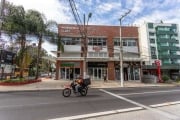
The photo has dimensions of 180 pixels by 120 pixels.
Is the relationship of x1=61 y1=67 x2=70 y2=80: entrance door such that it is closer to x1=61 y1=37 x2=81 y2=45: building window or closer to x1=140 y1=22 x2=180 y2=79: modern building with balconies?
x1=61 y1=37 x2=81 y2=45: building window

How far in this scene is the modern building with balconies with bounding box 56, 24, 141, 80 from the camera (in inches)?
1419

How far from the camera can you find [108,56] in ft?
124

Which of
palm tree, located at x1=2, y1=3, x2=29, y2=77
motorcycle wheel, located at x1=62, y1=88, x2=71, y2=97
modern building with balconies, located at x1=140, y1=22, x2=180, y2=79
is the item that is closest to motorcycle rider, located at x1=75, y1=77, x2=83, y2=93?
motorcycle wheel, located at x1=62, y1=88, x2=71, y2=97

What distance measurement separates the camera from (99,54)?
37750 mm

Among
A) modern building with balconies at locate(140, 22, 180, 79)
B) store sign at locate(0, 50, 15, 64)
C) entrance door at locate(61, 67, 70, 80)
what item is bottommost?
entrance door at locate(61, 67, 70, 80)

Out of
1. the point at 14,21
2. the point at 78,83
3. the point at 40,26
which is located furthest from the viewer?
the point at 40,26

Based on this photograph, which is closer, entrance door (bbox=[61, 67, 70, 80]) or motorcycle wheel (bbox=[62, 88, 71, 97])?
motorcycle wheel (bbox=[62, 88, 71, 97])

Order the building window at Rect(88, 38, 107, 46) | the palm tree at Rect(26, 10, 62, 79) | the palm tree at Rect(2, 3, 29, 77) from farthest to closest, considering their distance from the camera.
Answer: the building window at Rect(88, 38, 107, 46), the palm tree at Rect(26, 10, 62, 79), the palm tree at Rect(2, 3, 29, 77)

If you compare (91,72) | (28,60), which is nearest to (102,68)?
(91,72)

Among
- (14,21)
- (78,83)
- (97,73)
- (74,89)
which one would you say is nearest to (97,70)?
(97,73)

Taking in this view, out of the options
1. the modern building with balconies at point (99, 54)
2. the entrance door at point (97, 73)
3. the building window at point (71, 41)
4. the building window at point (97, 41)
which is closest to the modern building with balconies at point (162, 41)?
the modern building with balconies at point (99, 54)

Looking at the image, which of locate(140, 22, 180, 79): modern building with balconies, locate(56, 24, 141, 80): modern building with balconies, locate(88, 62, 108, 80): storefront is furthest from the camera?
locate(140, 22, 180, 79): modern building with balconies

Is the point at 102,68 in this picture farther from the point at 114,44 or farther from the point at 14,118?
the point at 14,118

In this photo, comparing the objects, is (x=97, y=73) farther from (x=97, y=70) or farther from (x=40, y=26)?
(x=40, y=26)
